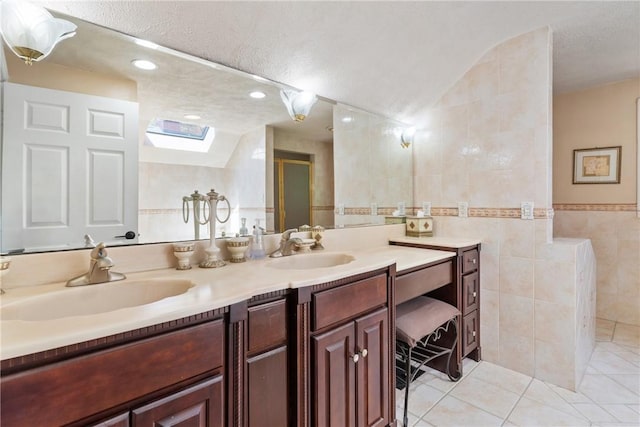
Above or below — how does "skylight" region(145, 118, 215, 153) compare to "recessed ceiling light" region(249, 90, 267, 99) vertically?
below

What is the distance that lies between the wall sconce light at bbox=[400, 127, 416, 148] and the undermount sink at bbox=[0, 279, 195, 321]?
210cm

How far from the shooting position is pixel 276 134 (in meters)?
1.82

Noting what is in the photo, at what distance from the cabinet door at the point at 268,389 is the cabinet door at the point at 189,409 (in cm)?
11

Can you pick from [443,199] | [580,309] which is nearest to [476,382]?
[580,309]

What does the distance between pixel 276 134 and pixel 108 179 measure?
0.90 meters

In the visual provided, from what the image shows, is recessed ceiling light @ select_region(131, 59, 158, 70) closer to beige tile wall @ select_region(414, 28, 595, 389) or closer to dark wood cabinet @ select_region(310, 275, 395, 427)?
dark wood cabinet @ select_region(310, 275, 395, 427)

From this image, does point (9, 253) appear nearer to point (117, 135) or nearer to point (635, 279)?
point (117, 135)

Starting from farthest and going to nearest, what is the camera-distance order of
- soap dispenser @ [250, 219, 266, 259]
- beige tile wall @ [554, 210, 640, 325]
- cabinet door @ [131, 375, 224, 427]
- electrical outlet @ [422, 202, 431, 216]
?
beige tile wall @ [554, 210, 640, 325] → electrical outlet @ [422, 202, 431, 216] → soap dispenser @ [250, 219, 266, 259] → cabinet door @ [131, 375, 224, 427]

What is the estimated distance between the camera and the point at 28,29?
1.04m

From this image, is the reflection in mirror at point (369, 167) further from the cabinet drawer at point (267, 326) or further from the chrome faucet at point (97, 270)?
the chrome faucet at point (97, 270)

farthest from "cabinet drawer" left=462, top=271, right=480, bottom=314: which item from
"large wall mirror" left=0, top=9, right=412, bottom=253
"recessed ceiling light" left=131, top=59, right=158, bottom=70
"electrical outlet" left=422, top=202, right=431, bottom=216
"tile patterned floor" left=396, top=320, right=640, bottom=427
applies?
"recessed ceiling light" left=131, top=59, right=158, bottom=70

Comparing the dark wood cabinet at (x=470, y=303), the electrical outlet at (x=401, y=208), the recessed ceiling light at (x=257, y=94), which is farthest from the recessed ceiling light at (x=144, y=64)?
the dark wood cabinet at (x=470, y=303)

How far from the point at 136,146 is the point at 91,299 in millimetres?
645

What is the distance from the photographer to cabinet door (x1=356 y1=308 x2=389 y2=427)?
1.32m
